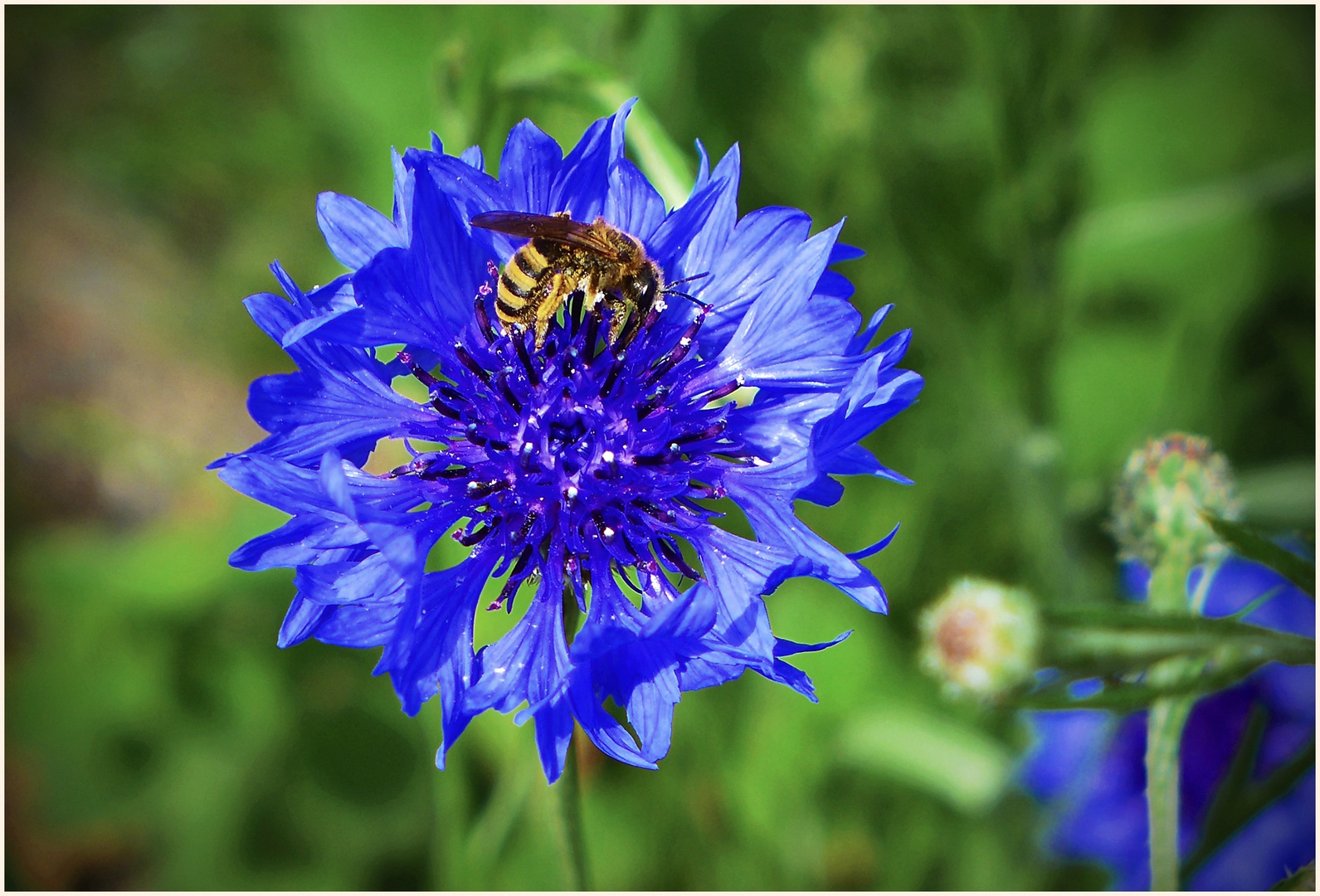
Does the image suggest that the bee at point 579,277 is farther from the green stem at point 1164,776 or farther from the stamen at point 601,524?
the green stem at point 1164,776

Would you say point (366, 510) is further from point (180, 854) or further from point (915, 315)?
point (180, 854)

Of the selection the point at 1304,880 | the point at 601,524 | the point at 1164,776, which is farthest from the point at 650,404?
the point at 1304,880

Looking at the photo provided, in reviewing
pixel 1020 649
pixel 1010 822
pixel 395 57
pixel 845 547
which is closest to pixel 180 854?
pixel 845 547

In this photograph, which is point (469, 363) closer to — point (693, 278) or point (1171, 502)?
point (693, 278)

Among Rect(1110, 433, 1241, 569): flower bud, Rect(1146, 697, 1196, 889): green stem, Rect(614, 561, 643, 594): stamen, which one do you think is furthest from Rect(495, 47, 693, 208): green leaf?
Rect(1146, 697, 1196, 889): green stem

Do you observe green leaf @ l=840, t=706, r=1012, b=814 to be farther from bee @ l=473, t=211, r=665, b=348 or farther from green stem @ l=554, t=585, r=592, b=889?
bee @ l=473, t=211, r=665, b=348
